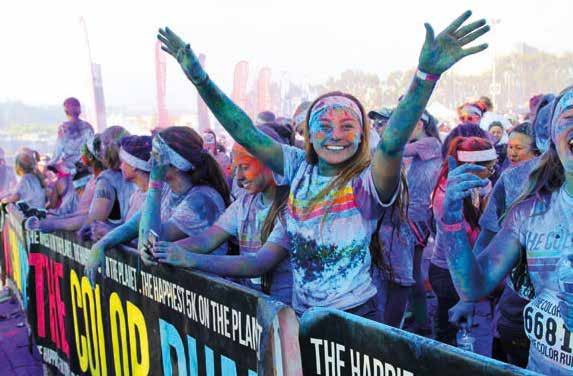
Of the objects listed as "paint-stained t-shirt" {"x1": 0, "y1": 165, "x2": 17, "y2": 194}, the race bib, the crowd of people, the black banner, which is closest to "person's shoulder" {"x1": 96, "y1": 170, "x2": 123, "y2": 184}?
the crowd of people

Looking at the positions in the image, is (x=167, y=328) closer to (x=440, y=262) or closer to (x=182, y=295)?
(x=182, y=295)

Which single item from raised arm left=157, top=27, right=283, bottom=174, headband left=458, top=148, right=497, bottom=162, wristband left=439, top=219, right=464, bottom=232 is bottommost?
headband left=458, top=148, right=497, bottom=162

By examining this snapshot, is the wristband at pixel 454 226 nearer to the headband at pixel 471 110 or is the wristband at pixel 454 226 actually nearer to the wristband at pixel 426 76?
the wristband at pixel 426 76

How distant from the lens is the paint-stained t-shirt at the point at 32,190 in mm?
8680

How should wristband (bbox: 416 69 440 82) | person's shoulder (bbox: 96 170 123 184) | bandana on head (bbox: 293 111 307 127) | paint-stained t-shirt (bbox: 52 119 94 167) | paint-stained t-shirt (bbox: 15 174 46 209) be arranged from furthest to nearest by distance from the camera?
paint-stained t-shirt (bbox: 52 119 94 167)
paint-stained t-shirt (bbox: 15 174 46 209)
bandana on head (bbox: 293 111 307 127)
person's shoulder (bbox: 96 170 123 184)
wristband (bbox: 416 69 440 82)

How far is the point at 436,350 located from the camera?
5.27 ft

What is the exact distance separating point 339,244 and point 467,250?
2.30ft

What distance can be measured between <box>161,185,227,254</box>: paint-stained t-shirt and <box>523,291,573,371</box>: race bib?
1991 mm

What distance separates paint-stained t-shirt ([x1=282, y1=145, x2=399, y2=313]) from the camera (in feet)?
8.67

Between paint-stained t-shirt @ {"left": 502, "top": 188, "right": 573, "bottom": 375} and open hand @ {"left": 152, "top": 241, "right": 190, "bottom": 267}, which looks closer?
paint-stained t-shirt @ {"left": 502, "top": 188, "right": 573, "bottom": 375}

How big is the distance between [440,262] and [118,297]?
203 centimetres

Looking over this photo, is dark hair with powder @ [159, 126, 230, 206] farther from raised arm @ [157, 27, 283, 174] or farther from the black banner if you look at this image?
the black banner

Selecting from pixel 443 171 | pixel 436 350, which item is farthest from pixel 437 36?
pixel 443 171

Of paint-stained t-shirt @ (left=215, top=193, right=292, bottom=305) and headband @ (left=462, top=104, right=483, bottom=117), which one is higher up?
headband @ (left=462, top=104, right=483, bottom=117)
